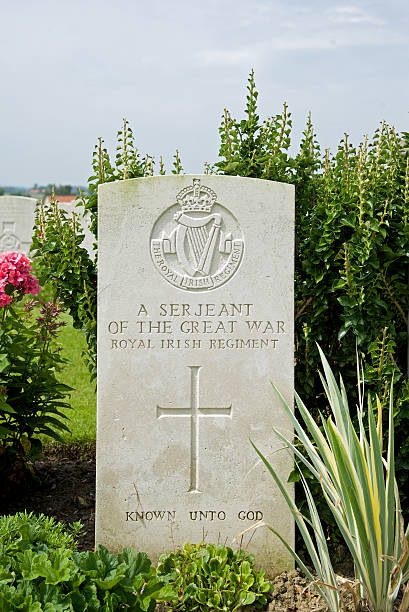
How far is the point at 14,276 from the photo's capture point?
4.08 m

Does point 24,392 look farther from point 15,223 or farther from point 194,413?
point 15,223

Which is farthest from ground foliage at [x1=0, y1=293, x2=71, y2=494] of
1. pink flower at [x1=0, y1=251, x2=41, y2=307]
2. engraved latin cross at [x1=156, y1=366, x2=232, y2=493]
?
engraved latin cross at [x1=156, y1=366, x2=232, y2=493]

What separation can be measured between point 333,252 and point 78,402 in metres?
3.69

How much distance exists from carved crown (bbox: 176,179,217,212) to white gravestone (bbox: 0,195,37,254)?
10914mm

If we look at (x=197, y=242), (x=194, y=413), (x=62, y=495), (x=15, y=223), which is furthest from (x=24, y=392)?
(x=15, y=223)

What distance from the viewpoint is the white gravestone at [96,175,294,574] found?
3.45 m

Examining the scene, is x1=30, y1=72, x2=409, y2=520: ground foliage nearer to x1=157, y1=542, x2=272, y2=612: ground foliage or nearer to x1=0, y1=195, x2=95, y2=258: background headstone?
x1=157, y1=542, x2=272, y2=612: ground foliage

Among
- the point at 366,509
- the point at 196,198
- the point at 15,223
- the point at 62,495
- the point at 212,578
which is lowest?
the point at 212,578

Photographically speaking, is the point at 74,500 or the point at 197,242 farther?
the point at 74,500

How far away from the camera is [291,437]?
11.6 feet

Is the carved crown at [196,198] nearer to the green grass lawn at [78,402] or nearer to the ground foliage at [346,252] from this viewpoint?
the ground foliage at [346,252]

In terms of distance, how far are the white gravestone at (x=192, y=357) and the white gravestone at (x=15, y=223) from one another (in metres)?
10.9

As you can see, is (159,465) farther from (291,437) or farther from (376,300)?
(376,300)

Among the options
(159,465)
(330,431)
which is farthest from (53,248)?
(330,431)
